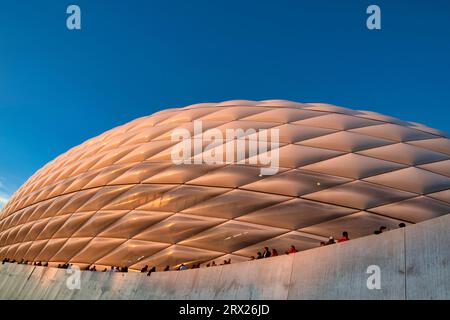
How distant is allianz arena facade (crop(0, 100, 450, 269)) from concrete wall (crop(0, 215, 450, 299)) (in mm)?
3916

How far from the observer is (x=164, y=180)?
632 inches

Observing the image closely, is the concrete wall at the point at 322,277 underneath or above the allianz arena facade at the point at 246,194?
underneath

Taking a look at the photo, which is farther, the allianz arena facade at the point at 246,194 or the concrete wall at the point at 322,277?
the allianz arena facade at the point at 246,194

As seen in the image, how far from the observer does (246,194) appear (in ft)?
46.5

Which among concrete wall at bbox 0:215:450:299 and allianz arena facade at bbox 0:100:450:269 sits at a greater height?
allianz arena facade at bbox 0:100:450:269

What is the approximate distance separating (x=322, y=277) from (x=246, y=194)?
24.0 feet

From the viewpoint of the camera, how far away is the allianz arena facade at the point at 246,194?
13.0 metres

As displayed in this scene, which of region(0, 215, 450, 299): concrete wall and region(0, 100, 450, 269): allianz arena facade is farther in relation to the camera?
region(0, 100, 450, 269): allianz arena facade

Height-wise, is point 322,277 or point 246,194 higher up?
point 246,194

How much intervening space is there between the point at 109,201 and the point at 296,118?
9.26 meters

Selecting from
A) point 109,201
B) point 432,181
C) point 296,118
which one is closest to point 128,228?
point 109,201

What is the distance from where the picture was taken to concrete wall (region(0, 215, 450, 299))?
584cm

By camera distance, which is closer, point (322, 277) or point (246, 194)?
point (322, 277)

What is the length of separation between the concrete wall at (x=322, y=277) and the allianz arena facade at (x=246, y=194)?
12.8 ft
